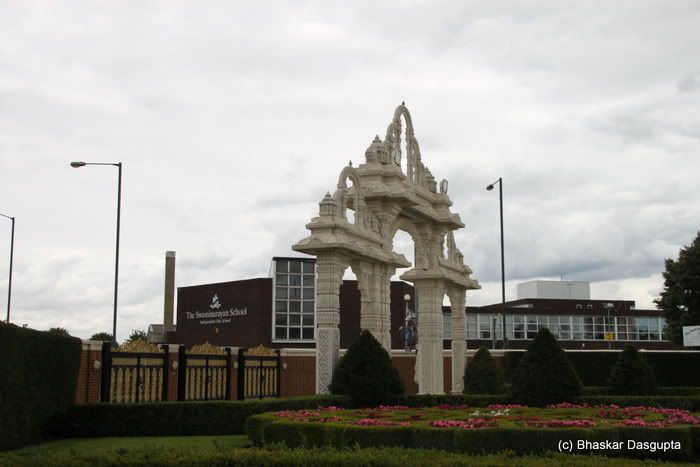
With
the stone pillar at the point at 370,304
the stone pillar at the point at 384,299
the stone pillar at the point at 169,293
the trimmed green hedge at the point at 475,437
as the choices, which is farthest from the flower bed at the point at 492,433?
the stone pillar at the point at 169,293

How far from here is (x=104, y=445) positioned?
14.1m

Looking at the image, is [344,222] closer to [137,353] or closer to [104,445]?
[137,353]

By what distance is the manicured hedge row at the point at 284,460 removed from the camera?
29.1 feet

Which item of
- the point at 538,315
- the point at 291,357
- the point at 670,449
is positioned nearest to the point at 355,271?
the point at 291,357

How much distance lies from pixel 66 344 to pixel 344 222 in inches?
321

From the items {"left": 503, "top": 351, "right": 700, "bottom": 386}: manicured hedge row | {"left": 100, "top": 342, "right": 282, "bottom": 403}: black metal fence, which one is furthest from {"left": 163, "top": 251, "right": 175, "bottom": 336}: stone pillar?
{"left": 100, "top": 342, "right": 282, "bottom": 403}: black metal fence

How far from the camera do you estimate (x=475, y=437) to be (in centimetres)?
1192

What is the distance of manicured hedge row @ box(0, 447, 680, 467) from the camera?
8.88 meters

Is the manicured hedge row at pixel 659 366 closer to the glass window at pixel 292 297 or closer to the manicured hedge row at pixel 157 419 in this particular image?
the manicured hedge row at pixel 157 419

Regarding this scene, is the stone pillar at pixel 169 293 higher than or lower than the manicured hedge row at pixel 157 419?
higher

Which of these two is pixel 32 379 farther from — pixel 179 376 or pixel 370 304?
pixel 370 304

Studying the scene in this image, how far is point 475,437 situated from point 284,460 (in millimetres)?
3832

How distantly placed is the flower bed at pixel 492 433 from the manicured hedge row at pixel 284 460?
7.00ft

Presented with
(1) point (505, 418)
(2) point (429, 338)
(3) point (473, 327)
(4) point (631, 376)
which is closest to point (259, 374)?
(2) point (429, 338)
